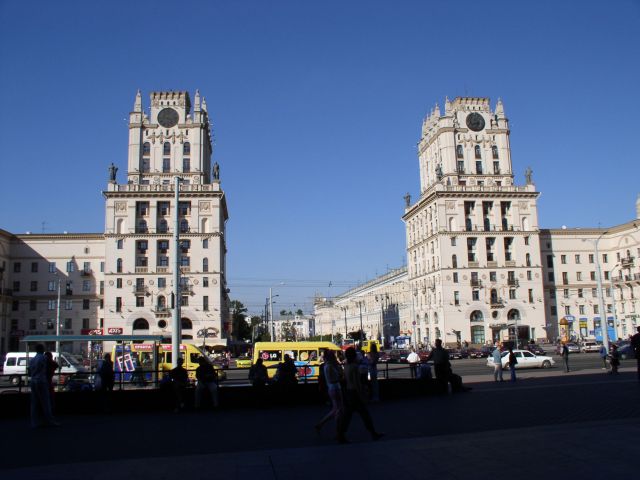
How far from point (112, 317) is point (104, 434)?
65.6m

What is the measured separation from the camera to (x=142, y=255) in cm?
7781

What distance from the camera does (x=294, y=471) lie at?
29.1 ft

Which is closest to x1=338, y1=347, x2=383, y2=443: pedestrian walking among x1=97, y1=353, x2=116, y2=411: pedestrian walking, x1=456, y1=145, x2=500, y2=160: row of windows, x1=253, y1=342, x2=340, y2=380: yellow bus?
x1=97, y1=353, x2=116, y2=411: pedestrian walking

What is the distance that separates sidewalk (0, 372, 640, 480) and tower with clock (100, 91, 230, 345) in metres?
59.7

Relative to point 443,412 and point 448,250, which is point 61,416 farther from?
point 448,250

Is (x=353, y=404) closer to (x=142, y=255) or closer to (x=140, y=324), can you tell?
(x=140, y=324)

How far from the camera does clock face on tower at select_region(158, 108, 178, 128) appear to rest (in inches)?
3295

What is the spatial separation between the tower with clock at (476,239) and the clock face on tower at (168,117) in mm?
39943

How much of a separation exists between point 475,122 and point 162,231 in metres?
51.5

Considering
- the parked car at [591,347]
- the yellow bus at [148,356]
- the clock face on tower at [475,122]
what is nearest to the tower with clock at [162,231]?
the yellow bus at [148,356]

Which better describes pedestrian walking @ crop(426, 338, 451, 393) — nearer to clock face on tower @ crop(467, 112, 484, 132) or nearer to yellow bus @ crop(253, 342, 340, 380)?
yellow bus @ crop(253, 342, 340, 380)

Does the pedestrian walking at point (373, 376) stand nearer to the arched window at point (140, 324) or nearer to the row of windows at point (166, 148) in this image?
the arched window at point (140, 324)

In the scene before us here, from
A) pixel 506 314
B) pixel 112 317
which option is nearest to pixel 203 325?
pixel 112 317

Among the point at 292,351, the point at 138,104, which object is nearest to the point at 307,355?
the point at 292,351
